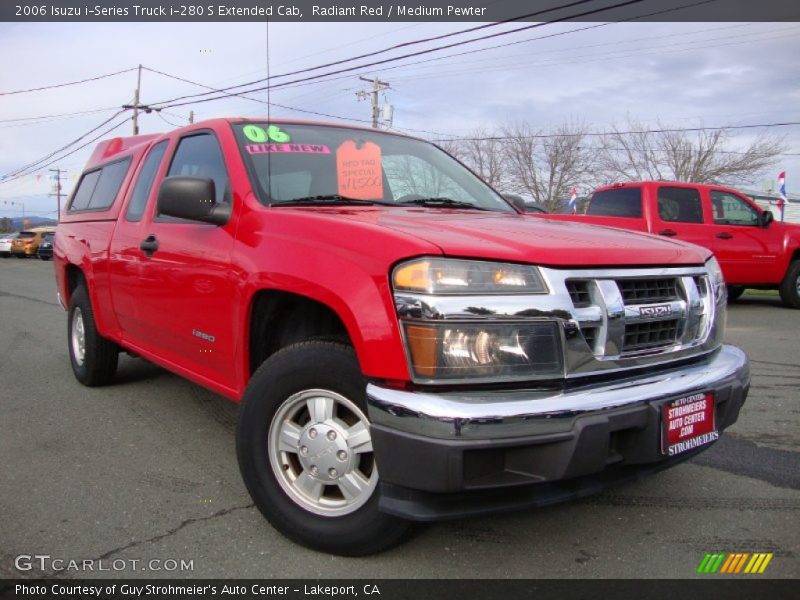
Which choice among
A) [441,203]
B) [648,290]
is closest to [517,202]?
[441,203]

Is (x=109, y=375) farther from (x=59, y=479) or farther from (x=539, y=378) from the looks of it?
(x=539, y=378)

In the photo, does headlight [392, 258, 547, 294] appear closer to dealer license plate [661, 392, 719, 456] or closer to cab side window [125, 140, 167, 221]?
dealer license plate [661, 392, 719, 456]

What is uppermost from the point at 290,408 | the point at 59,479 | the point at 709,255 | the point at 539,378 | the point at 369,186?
the point at 369,186

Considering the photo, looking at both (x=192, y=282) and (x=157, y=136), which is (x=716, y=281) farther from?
(x=157, y=136)

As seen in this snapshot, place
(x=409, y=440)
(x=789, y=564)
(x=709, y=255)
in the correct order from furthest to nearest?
(x=709, y=255) → (x=789, y=564) → (x=409, y=440)

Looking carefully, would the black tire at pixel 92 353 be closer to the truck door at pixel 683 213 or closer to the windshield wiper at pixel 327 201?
the windshield wiper at pixel 327 201

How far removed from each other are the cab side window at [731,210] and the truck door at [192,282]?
8674mm

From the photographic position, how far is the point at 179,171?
384cm

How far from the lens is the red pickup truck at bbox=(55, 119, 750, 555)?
6.79 feet

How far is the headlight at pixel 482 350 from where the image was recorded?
2076mm

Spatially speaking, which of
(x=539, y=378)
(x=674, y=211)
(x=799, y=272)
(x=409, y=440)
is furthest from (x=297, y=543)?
(x=799, y=272)

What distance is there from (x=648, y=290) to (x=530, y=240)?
0.53 metres

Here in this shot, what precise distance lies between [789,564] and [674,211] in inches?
323

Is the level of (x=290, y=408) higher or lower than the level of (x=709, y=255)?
lower
